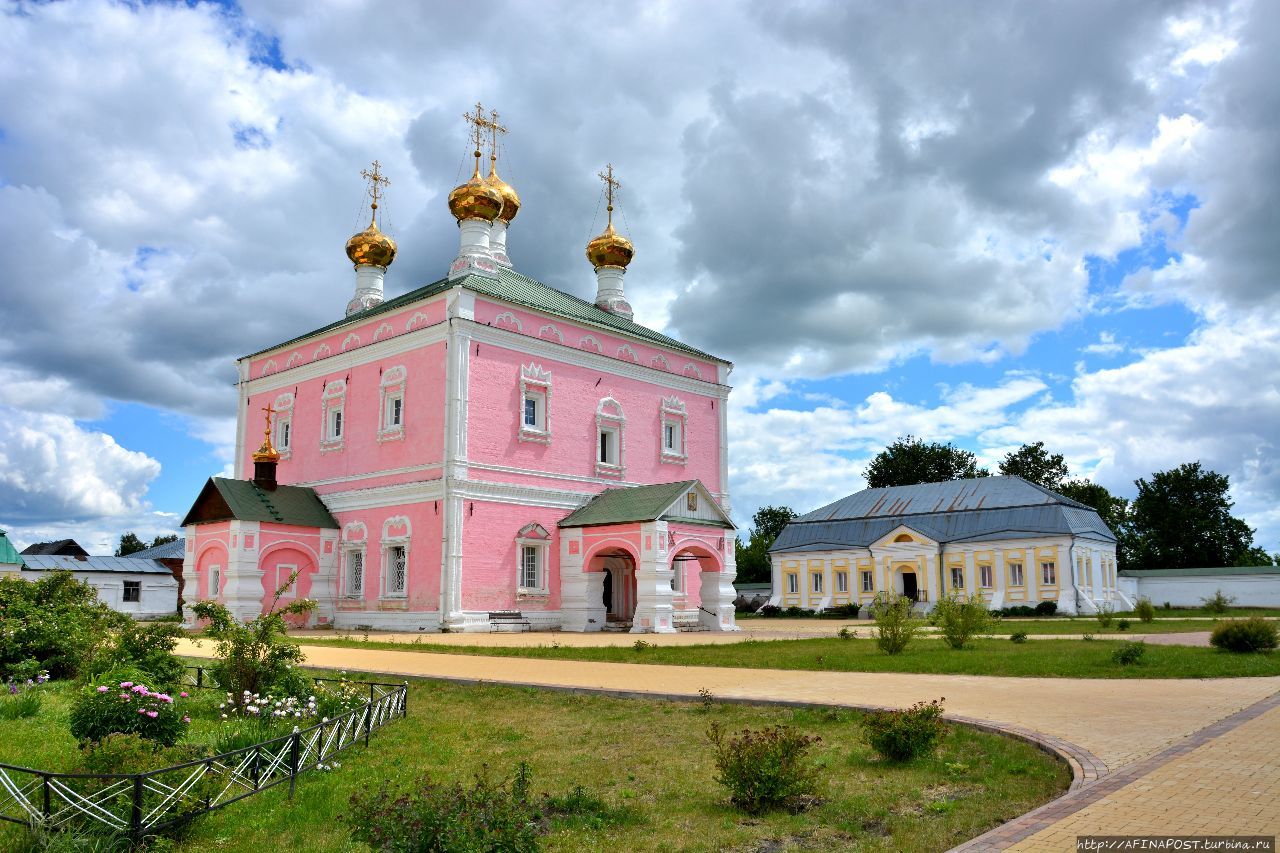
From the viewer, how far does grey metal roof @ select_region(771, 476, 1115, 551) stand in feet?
127

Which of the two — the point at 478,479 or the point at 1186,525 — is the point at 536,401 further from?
the point at 1186,525

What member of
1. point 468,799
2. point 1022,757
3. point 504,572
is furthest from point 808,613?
point 468,799

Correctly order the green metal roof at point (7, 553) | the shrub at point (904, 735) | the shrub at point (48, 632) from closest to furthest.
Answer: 1. the shrub at point (904, 735)
2. the shrub at point (48, 632)
3. the green metal roof at point (7, 553)

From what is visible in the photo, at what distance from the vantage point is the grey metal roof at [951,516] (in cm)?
3859

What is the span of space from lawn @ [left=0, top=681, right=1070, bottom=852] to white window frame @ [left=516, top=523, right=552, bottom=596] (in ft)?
51.6

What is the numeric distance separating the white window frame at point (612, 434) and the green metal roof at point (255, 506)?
782cm

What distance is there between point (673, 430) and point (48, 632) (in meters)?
21.2

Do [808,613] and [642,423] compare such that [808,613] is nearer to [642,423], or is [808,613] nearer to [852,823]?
[642,423]

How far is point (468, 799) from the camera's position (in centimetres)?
526

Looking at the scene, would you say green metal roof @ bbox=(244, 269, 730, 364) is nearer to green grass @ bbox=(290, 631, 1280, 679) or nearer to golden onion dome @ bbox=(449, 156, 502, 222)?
golden onion dome @ bbox=(449, 156, 502, 222)

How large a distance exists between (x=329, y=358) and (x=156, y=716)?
23.9 meters

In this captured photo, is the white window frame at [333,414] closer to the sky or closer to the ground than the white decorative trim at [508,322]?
closer to the ground

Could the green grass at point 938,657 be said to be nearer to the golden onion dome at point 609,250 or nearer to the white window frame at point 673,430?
the white window frame at point 673,430

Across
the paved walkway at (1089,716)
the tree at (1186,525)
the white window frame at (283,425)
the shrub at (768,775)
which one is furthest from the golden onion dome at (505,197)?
the tree at (1186,525)
